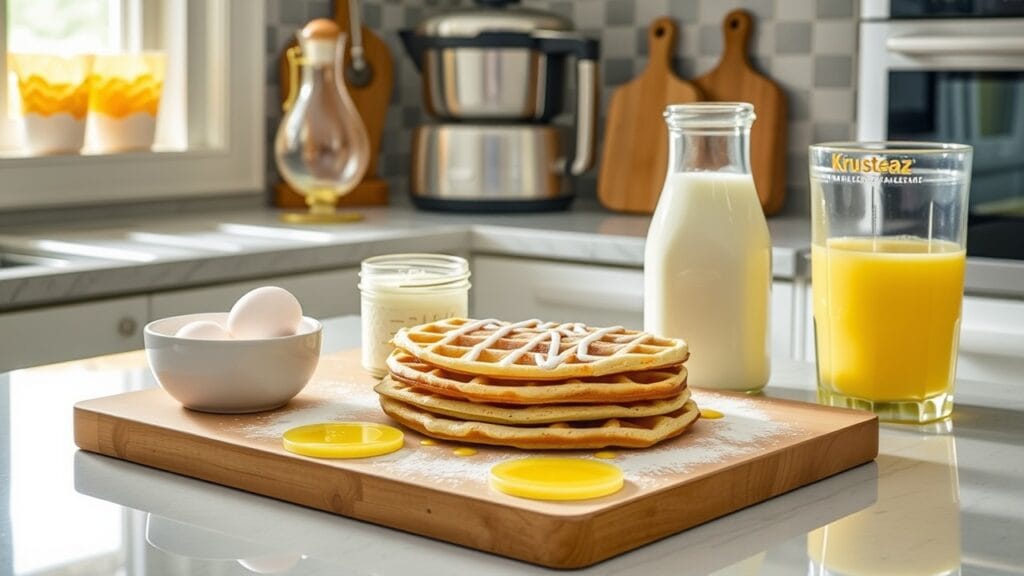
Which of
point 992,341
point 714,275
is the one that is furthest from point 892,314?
point 992,341

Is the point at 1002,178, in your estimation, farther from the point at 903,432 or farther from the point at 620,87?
the point at 903,432

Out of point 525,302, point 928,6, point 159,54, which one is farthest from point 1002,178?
point 159,54

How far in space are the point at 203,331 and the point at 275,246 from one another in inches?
48.9

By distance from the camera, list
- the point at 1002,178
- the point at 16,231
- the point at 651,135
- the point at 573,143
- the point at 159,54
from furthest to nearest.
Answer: the point at 573,143, the point at 651,135, the point at 159,54, the point at 16,231, the point at 1002,178

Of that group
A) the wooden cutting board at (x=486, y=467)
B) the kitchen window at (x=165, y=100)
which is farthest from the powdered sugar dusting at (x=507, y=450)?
the kitchen window at (x=165, y=100)

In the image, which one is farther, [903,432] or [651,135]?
[651,135]

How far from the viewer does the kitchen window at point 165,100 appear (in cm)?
250

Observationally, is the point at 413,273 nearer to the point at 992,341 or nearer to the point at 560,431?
the point at 560,431

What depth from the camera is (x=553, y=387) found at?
2.84 feet

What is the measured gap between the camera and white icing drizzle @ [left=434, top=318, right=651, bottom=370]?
0.89 m

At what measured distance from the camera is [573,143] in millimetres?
3188

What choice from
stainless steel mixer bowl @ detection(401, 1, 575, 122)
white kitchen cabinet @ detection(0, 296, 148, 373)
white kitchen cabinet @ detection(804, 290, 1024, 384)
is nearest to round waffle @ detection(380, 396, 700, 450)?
white kitchen cabinet @ detection(0, 296, 148, 373)

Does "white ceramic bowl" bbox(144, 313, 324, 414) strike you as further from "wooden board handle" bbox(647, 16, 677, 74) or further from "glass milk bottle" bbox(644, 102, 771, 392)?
"wooden board handle" bbox(647, 16, 677, 74)

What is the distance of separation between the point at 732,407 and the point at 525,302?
4.79 feet
